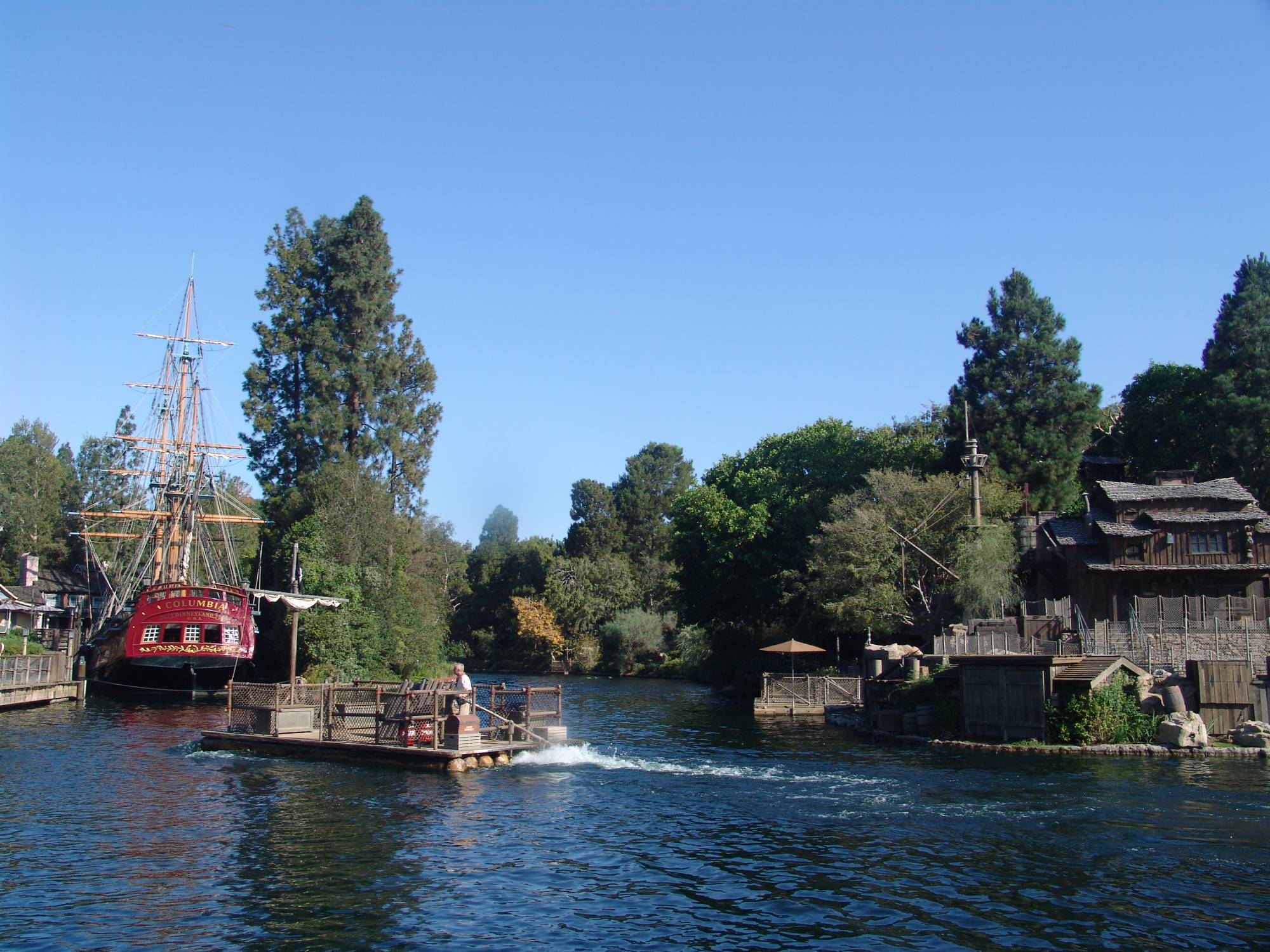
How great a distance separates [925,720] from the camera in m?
38.2

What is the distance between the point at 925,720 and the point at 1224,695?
32.6ft

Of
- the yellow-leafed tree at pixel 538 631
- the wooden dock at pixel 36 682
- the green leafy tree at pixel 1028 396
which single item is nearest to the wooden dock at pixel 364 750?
the wooden dock at pixel 36 682

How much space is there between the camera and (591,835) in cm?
2108

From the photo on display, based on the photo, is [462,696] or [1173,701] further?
[1173,701]

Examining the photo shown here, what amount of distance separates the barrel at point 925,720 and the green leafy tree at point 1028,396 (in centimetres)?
3038

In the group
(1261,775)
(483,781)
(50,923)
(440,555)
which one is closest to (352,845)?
(50,923)

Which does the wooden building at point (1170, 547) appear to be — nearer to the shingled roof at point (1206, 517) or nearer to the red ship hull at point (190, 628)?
the shingled roof at point (1206, 517)

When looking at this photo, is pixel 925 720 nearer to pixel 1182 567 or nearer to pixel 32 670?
pixel 1182 567

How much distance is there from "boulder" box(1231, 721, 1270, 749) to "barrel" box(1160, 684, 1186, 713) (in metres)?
1.77

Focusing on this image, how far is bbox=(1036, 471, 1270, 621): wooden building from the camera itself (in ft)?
165

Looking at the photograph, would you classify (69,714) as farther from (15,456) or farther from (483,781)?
(15,456)

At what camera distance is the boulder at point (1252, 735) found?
33.5 m

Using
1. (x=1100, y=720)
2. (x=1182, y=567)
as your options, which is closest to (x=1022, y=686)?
(x=1100, y=720)

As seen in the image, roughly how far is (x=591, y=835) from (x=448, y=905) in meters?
5.44
